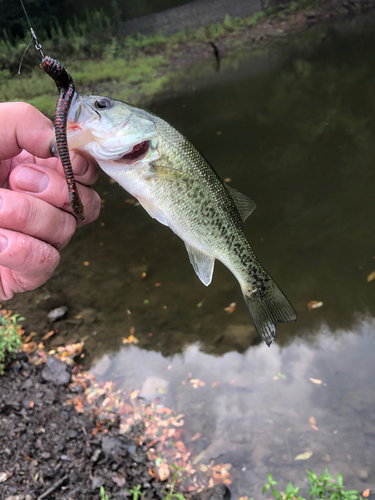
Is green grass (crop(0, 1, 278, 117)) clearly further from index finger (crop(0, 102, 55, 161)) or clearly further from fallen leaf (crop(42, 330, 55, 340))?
index finger (crop(0, 102, 55, 161))

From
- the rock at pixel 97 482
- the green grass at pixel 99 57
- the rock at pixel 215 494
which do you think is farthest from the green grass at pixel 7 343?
the green grass at pixel 99 57

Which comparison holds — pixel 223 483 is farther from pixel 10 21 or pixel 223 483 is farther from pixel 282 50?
pixel 10 21

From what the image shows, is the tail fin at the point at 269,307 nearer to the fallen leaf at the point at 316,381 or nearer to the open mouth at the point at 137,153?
the open mouth at the point at 137,153

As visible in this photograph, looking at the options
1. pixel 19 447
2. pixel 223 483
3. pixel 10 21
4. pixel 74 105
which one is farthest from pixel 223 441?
pixel 10 21

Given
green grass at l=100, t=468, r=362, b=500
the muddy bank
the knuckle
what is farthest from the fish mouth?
the muddy bank

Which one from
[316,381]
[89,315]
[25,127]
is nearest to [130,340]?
[89,315]
